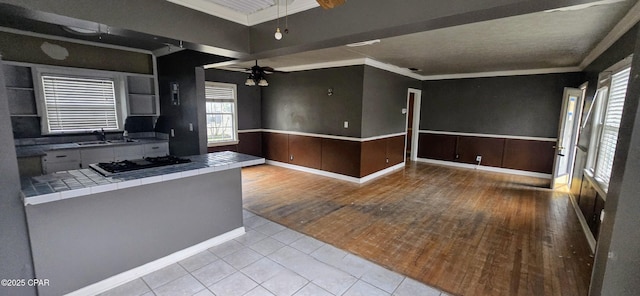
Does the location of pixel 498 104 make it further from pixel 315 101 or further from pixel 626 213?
pixel 626 213

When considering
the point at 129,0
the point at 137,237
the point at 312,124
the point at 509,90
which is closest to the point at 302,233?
the point at 137,237

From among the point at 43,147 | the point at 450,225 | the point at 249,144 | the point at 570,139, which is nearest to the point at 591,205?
the point at 450,225

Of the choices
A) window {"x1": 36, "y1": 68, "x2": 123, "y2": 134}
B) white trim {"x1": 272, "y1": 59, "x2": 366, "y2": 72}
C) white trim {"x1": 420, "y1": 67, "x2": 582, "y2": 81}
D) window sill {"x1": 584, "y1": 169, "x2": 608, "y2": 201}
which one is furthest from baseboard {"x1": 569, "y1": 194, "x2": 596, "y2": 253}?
window {"x1": 36, "y1": 68, "x2": 123, "y2": 134}

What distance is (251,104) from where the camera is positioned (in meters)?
6.69

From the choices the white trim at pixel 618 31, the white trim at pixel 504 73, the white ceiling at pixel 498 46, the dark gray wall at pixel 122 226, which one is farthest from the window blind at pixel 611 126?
the dark gray wall at pixel 122 226

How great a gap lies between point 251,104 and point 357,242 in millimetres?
4801

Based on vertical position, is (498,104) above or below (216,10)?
below

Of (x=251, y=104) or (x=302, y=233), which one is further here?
(x=251, y=104)

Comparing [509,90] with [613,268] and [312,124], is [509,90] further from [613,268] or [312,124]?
[613,268]

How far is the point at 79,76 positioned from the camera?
159 inches

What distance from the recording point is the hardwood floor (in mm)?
2418

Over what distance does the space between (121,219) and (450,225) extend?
357 centimetres

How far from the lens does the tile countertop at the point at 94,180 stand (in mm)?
1766

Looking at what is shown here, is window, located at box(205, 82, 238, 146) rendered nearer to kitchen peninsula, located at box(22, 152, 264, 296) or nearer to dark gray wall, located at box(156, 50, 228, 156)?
dark gray wall, located at box(156, 50, 228, 156)
